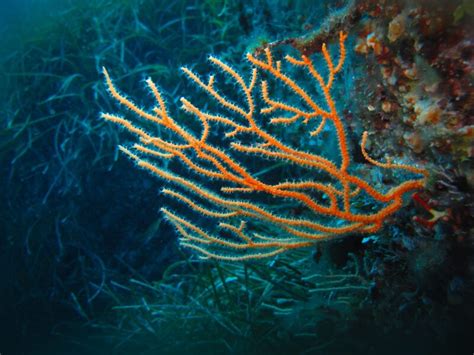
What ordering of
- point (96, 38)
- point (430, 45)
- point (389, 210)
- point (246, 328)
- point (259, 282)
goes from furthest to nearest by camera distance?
1. point (96, 38)
2. point (259, 282)
3. point (246, 328)
4. point (389, 210)
5. point (430, 45)

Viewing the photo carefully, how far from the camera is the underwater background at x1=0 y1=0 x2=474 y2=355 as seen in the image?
158 cm

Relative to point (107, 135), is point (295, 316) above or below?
below

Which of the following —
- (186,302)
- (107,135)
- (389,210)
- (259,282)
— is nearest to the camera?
(389,210)

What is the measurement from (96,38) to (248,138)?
2.76 metres

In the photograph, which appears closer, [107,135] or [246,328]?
[246,328]

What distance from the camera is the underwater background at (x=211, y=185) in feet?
5.20

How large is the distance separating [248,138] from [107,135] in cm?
180

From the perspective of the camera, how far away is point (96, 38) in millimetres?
4641

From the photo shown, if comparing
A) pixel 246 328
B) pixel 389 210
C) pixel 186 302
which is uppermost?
pixel 389 210

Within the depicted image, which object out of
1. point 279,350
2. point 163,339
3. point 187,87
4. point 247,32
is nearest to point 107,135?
point 187,87

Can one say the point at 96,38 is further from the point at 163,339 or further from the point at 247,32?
the point at 163,339

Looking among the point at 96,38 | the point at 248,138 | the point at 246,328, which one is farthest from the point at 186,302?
the point at 96,38

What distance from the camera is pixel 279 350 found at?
299 cm

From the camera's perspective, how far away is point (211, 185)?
388 cm
